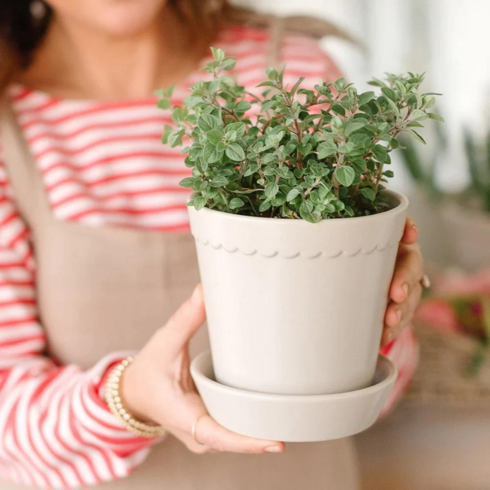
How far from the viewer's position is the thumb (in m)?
0.54

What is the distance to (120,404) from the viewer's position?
2.12 feet

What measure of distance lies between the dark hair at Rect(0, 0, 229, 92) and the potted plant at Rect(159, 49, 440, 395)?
0.52 m

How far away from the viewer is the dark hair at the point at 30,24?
0.91 metres

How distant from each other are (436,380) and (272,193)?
2.56 feet

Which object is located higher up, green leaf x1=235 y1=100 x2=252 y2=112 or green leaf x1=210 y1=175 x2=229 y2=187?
green leaf x1=235 y1=100 x2=252 y2=112

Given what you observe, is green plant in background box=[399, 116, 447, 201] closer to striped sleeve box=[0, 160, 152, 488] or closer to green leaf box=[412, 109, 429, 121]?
→ striped sleeve box=[0, 160, 152, 488]

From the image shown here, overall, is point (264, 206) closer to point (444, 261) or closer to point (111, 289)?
point (111, 289)

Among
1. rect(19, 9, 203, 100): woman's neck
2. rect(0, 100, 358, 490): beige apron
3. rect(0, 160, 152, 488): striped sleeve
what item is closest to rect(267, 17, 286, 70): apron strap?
rect(19, 9, 203, 100): woman's neck

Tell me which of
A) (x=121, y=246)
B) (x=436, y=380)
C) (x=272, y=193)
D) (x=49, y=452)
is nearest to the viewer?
(x=272, y=193)

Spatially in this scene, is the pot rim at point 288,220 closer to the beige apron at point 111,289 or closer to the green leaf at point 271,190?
the green leaf at point 271,190

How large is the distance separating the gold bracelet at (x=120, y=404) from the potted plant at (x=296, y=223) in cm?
20

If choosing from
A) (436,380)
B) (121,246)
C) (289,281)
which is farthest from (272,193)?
(436,380)

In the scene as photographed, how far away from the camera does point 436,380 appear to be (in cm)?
108

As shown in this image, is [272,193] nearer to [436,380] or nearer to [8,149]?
[8,149]
